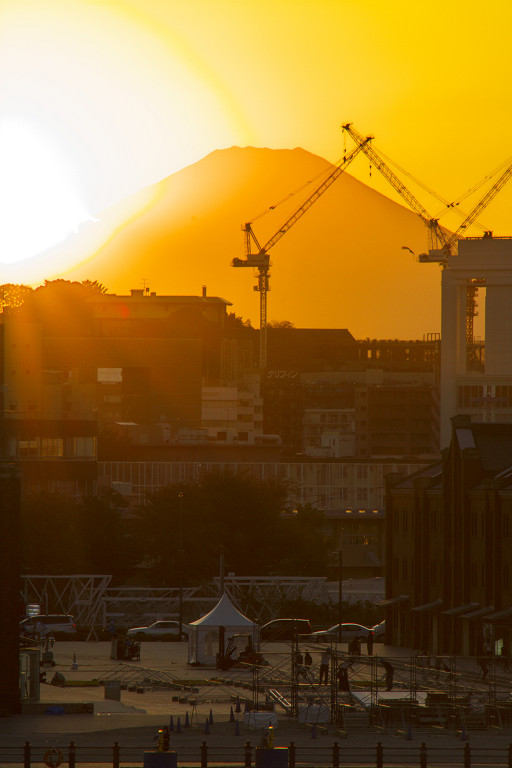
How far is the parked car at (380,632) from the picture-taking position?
311 feet

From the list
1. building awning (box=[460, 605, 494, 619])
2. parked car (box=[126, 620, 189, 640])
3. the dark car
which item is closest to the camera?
building awning (box=[460, 605, 494, 619])

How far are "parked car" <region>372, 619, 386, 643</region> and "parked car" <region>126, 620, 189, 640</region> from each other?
1016cm

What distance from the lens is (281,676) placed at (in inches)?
2596

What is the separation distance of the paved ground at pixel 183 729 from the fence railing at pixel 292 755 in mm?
83

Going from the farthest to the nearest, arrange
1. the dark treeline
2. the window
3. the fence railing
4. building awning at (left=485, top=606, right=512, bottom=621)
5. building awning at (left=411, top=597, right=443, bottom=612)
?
the window, the dark treeline, building awning at (left=411, top=597, right=443, bottom=612), building awning at (left=485, top=606, right=512, bottom=621), the fence railing

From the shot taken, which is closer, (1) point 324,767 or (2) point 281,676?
(1) point 324,767

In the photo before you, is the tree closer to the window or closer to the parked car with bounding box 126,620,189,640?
the parked car with bounding box 126,620,189,640

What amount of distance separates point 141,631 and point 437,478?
17889 mm

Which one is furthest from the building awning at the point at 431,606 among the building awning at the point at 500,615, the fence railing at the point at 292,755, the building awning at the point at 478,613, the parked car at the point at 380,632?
the fence railing at the point at 292,755

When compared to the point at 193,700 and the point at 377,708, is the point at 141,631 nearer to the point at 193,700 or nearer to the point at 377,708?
the point at 193,700

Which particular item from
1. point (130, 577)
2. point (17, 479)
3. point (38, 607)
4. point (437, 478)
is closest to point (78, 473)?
point (130, 577)

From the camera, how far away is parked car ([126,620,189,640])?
94.7 m

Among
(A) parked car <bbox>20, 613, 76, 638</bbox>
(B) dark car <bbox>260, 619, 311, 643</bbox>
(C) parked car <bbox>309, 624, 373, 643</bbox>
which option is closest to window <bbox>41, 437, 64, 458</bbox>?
(A) parked car <bbox>20, 613, 76, 638</bbox>

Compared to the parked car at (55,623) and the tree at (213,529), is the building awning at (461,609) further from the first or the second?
the tree at (213,529)
